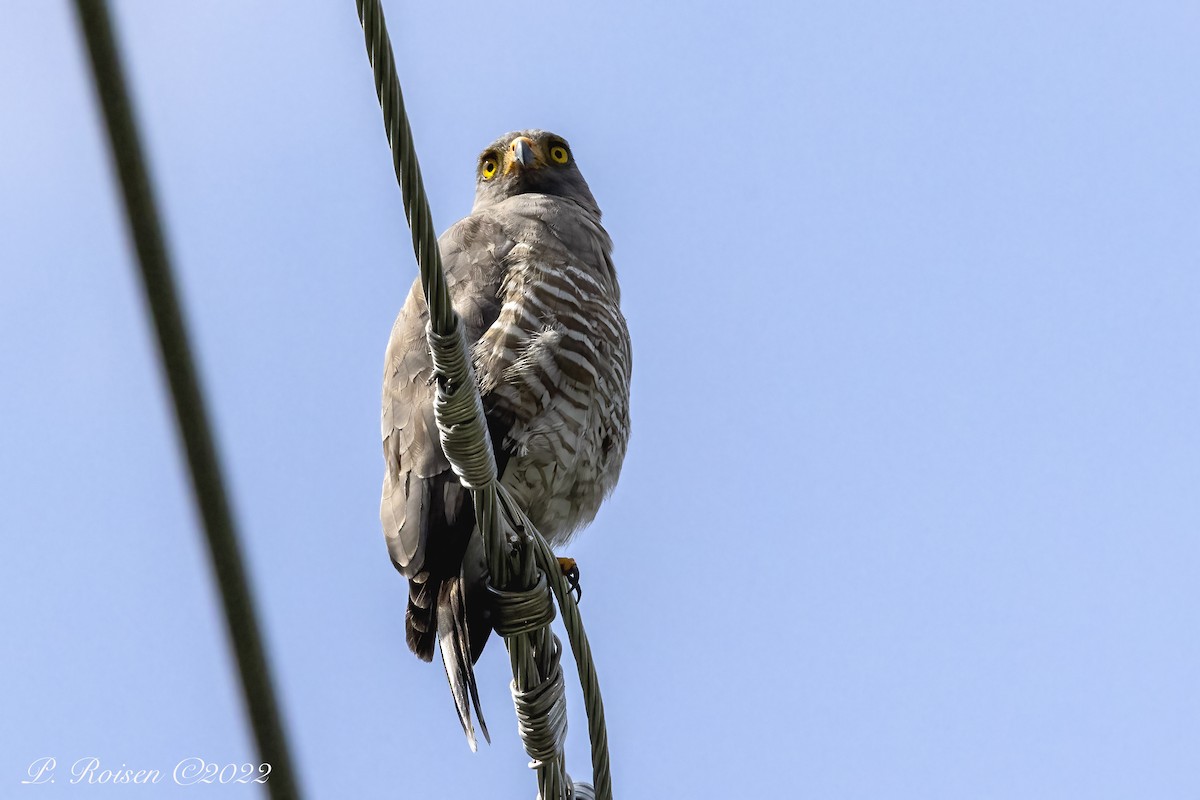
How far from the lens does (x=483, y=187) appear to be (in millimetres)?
6965

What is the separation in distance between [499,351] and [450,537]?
79cm

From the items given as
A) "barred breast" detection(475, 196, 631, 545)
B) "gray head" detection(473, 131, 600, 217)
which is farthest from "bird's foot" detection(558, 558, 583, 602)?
"gray head" detection(473, 131, 600, 217)

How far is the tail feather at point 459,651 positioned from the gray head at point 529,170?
9.64 feet

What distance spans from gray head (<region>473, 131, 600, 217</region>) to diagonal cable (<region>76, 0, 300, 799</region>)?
5526mm

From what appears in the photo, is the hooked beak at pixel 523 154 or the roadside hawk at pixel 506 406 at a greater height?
the hooked beak at pixel 523 154

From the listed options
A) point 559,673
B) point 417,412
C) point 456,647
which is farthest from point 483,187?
point 559,673

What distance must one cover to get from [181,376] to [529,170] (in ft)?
19.1

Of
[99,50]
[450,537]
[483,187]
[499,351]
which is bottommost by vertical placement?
[450,537]

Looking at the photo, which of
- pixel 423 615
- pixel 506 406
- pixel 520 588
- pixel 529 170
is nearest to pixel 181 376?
pixel 520 588

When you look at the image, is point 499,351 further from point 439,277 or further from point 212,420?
point 212,420

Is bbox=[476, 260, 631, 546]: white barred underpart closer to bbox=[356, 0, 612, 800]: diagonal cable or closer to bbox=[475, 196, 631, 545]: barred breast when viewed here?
bbox=[475, 196, 631, 545]: barred breast

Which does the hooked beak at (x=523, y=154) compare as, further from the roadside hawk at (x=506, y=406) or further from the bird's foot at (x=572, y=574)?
the bird's foot at (x=572, y=574)

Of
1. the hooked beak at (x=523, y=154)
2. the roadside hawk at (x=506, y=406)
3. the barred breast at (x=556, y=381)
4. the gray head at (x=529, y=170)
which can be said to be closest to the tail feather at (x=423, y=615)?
the roadside hawk at (x=506, y=406)

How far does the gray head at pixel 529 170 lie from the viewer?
21.9 feet
